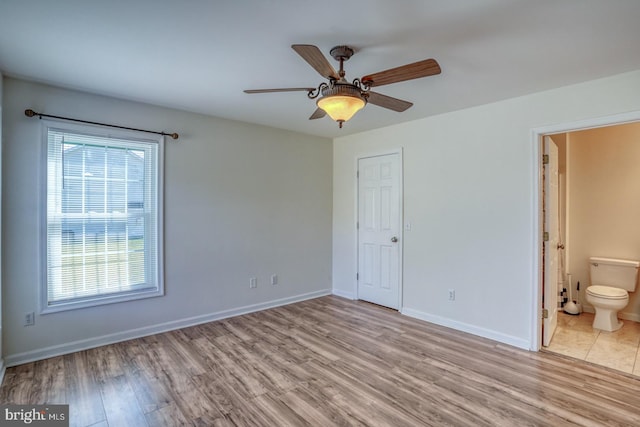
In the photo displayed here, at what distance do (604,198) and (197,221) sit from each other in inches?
196

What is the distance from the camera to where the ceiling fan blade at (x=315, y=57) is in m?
1.66

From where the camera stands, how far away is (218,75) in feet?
8.85

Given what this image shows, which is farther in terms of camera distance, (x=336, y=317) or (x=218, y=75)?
(x=336, y=317)

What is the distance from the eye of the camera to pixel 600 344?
3193 mm

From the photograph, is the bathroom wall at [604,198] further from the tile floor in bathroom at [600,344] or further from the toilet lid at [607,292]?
the tile floor in bathroom at [600,344]

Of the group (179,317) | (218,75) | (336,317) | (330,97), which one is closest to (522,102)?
(330,97)

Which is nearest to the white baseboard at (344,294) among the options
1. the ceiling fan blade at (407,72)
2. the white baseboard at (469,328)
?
the white baseboard at (469,328)

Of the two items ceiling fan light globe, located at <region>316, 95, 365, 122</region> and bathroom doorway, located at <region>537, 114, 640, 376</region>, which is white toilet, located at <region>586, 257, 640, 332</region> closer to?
bathroom doorway, located at <region>537, 114, 640, 376</region>

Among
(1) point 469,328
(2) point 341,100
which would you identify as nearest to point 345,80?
(2) point 341,100

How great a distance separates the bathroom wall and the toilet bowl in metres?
0.52

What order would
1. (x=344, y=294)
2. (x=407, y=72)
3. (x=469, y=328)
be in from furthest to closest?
(x=344, y=294) → (x=469, y=328) → (x=407, y=72)

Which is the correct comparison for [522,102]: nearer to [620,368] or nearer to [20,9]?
[620,368]

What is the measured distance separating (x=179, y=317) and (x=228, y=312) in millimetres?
593

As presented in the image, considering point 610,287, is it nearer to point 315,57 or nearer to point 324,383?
point 324,383
